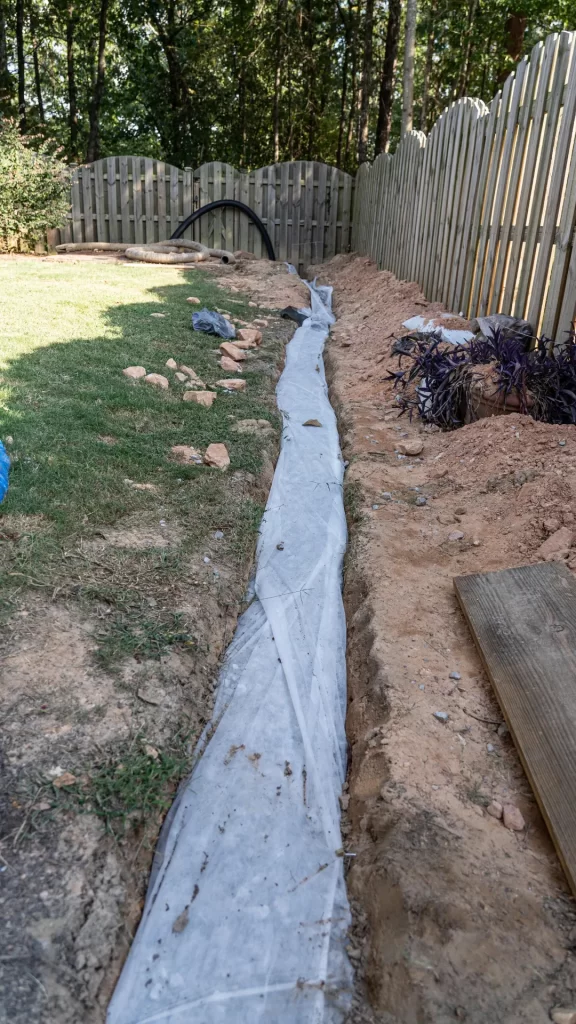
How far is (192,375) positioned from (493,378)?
2203mm

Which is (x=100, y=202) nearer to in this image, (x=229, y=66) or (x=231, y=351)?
(x=229, y=66)

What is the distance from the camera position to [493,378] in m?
4.18

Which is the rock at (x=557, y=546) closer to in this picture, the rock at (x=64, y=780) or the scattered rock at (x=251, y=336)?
the rock at (x=64, y=780)

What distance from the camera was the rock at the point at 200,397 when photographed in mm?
4562

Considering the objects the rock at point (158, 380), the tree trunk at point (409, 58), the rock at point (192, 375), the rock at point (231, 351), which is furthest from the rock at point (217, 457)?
the tree trunk at point (409, 58)

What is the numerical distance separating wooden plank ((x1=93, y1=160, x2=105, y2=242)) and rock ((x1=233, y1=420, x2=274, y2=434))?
10212 mm

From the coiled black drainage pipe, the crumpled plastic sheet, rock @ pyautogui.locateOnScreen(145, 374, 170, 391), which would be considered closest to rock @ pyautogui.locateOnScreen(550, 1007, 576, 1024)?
the crumpled plastic sheet

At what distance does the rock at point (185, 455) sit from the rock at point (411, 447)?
1315 mm

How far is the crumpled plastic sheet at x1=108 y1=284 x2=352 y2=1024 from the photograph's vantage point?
60.3 inches

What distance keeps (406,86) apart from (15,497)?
375 inches

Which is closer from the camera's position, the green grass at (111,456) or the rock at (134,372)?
the green grass at (111,456)

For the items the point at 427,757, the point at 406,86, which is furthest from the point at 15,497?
the point at 406,86

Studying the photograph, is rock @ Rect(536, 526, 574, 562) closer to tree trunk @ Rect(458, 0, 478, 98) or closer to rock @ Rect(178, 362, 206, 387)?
rock @ Rect(178, 362, 206, 387)

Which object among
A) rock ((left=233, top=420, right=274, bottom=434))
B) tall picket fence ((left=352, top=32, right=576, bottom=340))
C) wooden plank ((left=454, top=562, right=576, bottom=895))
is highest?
tall picket fence ((left=352, top=32, right=576, bottom=340))
